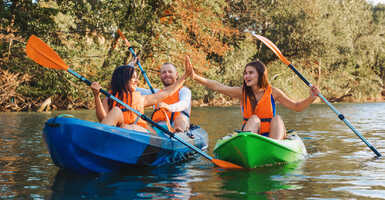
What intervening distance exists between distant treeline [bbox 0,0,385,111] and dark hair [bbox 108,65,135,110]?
792cm

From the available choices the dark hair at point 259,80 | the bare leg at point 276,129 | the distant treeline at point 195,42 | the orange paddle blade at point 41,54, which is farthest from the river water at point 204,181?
the distant treeline at point 195,42

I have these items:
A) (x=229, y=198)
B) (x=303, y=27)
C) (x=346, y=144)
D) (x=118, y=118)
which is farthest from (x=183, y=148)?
(x=303, y=27)

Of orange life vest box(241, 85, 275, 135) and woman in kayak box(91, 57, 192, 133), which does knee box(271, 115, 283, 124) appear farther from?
woman in kayak box(91, 57, 192, 133)

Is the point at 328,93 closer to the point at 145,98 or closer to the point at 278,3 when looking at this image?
the point at 278,3

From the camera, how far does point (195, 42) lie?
19.4 metres

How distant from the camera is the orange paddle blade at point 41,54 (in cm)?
533

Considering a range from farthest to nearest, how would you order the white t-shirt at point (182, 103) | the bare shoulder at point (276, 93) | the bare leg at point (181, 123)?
1. the bare leg at point (181, 123)
2. the white t-shirt at point (182, 103)
3. the bare shoulder at point (276, 93)

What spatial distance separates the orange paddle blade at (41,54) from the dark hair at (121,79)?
0.56 metres

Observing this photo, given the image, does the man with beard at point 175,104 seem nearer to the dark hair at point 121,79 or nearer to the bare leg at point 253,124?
the dark hair at point 121,79

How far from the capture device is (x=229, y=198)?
3812 millimetres

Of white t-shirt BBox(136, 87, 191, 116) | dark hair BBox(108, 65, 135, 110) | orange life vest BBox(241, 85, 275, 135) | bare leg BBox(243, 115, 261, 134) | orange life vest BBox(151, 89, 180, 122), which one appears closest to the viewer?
dark hair BBox(108, 65, 135, 110)

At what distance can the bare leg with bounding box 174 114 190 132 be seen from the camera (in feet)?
21.1

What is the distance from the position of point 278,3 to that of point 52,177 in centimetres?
2093

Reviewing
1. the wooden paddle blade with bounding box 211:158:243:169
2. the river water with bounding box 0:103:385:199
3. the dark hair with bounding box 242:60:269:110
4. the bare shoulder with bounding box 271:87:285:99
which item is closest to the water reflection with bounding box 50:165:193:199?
the river water with bounding box 0:103:385:199
